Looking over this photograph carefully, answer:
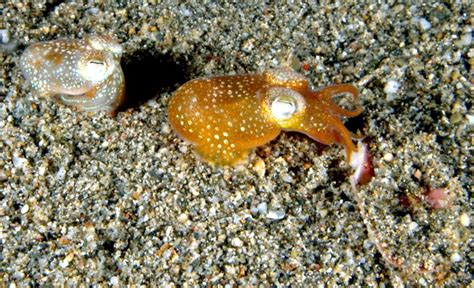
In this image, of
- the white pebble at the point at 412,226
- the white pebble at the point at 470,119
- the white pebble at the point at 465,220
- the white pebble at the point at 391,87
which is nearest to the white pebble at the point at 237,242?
the white pebble at the point at 412,226

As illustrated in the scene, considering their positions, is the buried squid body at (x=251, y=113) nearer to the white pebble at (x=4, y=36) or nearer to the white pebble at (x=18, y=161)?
the white pebble at (x=18, y=161)

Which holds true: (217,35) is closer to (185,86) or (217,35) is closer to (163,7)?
(163,7)

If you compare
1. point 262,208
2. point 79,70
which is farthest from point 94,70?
point 262,208

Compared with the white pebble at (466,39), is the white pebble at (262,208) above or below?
below

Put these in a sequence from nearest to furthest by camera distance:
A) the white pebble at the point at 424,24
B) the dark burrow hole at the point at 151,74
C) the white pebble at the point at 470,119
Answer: the white pebble at the point at 470,119, the dark burrow hole at the point at 151,74, the white pebble at the point at 424,24

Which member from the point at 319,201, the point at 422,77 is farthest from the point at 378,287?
the point at 422,77

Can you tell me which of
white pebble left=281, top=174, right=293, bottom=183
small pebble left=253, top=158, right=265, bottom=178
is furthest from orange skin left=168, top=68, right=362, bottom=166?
white pebble left=281, top=174, right=293, bottom=183

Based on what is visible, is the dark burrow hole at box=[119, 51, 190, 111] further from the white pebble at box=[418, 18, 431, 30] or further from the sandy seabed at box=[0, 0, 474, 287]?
the white pebble at box=[418, 18, 431, 30]
